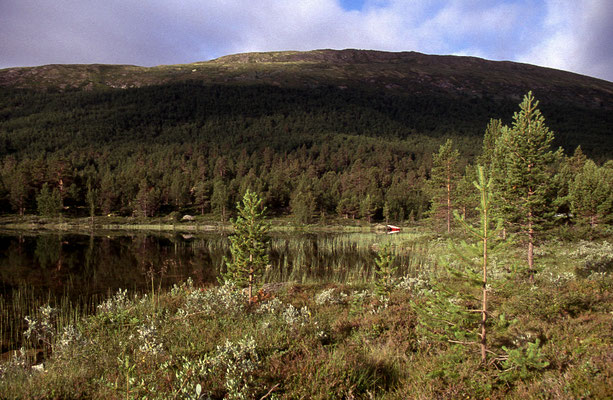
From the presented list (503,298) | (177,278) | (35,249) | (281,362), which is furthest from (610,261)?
(35,249)

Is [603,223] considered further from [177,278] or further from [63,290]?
[63,290]

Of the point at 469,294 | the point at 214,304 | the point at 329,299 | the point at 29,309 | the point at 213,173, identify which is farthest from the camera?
the point at 213,173

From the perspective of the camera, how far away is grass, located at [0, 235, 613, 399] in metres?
4.65

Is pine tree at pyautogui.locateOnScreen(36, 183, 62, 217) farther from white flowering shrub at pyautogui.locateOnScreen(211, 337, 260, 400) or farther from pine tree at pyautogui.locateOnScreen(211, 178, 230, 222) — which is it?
white flowering shrub at pyautogui.locateOnScreen(211, 337, 260, 400)

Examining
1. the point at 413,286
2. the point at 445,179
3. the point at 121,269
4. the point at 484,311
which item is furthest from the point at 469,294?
the point at 445,179

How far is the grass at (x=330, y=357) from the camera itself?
4652 millimetres

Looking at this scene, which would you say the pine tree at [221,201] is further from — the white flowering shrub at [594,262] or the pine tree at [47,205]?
the white flowering shrub at [594,262]

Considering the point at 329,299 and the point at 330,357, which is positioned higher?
the point at 330,357

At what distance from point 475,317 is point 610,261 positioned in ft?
73.2

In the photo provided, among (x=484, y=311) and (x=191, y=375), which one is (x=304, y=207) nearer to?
(x=484, y=311)

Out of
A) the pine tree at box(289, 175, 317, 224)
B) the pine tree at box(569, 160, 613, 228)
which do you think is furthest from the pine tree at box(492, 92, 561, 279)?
the pine tree at box(289, 175, 317, 224)

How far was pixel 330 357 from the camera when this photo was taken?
17.9ft

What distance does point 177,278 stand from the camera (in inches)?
814

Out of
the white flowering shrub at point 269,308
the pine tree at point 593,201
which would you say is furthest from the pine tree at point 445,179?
the white flowering shrub at point 269,308
